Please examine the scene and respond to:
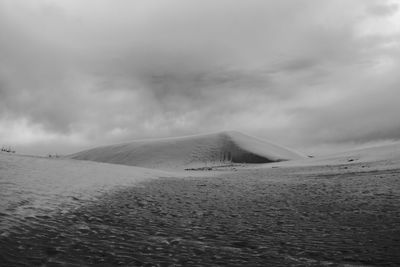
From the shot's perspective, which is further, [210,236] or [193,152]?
[193,152]

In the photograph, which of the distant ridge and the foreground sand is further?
the distant ridge

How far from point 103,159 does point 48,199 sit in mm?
81647

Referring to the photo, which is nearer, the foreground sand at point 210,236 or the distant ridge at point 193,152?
the foreground sand at point 210,236

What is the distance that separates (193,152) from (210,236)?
77.3 metres

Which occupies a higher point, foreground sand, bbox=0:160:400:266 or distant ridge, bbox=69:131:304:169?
distant ridge, bbox=69:131:304:169

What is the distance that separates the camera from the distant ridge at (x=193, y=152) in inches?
3036

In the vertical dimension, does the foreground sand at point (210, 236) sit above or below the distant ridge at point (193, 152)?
below

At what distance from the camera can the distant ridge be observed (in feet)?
253

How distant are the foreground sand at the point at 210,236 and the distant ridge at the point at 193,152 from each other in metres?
64.8

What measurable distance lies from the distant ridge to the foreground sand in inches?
2552

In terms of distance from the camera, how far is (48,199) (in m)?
7.14

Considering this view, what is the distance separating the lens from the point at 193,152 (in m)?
82.1

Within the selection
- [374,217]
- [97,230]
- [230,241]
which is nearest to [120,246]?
[97,230]

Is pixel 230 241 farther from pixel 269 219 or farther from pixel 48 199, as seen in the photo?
pixel 48 199
